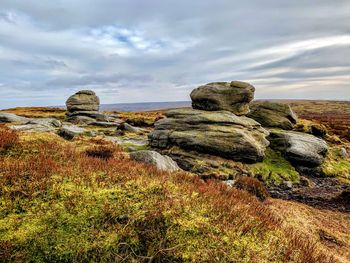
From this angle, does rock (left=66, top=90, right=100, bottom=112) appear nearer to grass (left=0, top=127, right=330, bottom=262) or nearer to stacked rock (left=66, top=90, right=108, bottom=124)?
stacked rock (left=66, top=90, right=108, bottom=124)

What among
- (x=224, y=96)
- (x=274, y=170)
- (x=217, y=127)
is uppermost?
(x=224, y=96)

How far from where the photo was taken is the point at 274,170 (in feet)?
73.2

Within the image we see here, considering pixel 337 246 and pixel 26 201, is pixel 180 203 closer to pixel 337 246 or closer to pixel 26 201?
pixel 26 201

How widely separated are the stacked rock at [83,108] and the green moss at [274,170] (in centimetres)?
3477

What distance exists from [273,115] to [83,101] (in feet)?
118

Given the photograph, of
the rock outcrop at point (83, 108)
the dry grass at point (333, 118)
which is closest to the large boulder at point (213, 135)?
the rock outcrop at point (83, 108)

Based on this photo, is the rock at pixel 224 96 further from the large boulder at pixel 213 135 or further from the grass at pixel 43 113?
the grass at pixel 43 113

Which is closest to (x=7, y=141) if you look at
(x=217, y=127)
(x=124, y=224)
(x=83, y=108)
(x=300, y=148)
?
(x=124, y=224)

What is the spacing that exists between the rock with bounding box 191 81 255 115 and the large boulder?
63.2 inches

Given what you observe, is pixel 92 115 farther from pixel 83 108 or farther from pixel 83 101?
pixel 83 101

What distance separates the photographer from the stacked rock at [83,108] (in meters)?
51.6

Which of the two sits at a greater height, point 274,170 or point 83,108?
point 83,108

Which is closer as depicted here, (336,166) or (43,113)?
(336,166)

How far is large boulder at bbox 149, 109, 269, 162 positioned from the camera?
21.7m
